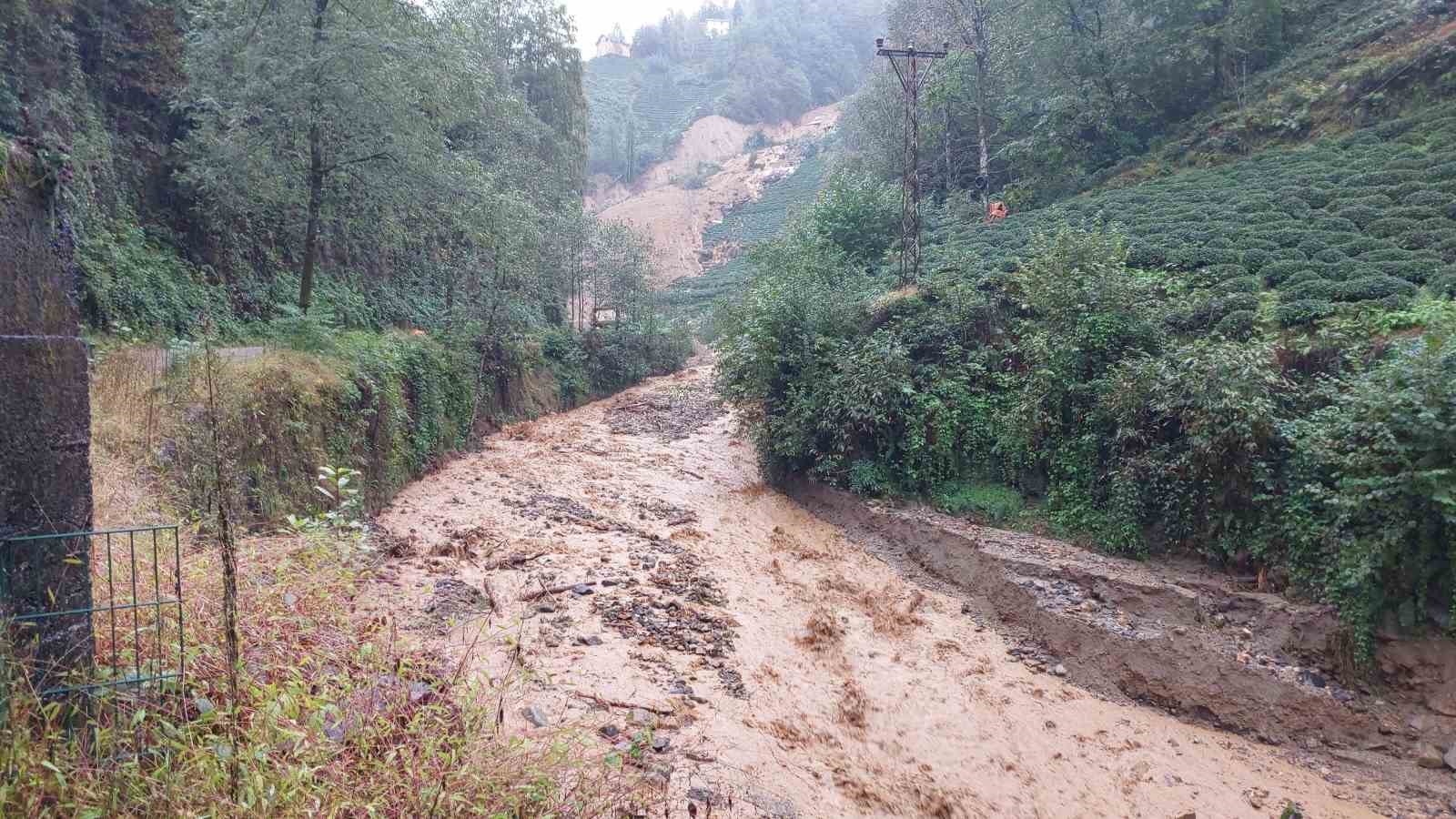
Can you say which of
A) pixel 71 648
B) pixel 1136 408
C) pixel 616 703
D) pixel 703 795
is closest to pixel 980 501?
pixel 1136 408

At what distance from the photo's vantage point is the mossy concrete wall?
2805 millimetres

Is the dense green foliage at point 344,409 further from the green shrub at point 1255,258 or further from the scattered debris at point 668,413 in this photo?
the green shrub at point 1255,258

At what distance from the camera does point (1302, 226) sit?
13.4 m

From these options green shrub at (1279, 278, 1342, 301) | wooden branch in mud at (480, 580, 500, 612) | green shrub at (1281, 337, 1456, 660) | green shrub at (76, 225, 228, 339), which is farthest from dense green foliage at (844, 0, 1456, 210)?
green shrub at (76, 225, 228, 339)

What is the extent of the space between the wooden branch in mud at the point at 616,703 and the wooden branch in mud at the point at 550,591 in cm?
213

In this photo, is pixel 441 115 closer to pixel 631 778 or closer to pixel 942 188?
pixel 631 778

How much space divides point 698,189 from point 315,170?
203 feet

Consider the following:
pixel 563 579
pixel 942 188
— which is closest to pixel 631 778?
pixel 563 579

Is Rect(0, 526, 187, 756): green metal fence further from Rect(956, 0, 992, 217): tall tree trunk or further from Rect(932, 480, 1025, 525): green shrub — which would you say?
Rect(956, 0, 992, 217): tall tree trunk

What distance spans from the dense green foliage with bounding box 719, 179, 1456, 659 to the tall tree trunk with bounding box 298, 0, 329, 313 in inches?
317

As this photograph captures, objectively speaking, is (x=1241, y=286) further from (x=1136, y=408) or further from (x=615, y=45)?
(x=615, y=45)

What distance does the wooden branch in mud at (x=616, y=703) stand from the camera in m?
5.39

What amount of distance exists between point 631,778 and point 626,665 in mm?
2200

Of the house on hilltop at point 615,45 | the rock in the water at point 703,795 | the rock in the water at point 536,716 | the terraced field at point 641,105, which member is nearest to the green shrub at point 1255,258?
the rock in the water at point 703,795
